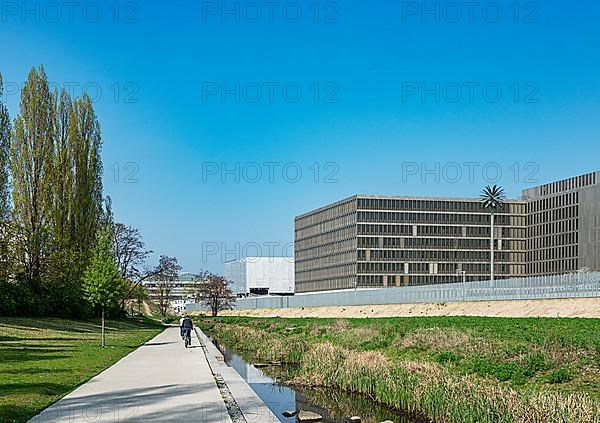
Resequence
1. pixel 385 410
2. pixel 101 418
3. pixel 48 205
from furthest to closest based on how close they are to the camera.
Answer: pixel 48 205
pixel 385 410
pixel 101 418

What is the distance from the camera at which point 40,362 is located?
73.6ft

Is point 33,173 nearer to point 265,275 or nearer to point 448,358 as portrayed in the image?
point 448,358

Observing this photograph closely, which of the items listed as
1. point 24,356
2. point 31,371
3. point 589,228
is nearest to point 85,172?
point 24,356

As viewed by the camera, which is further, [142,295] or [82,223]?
[142,295]

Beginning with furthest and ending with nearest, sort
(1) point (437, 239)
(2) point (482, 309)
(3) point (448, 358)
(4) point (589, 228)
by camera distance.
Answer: (1) point (437, 239) → (4) point (589, 228) → (2) point (482, 309) → (3) point (448, 358)

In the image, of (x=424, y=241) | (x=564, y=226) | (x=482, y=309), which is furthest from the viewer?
(x=424, y=241)

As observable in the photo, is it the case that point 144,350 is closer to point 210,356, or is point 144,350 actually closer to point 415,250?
point 210,356

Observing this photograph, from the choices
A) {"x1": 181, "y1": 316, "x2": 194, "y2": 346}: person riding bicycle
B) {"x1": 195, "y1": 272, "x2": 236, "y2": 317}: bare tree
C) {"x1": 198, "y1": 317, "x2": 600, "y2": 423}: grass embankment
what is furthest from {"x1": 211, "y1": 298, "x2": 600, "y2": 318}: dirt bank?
{"x1": 181, "y1": 316, "x2": 194, "y2": 346}: person riding bicycle

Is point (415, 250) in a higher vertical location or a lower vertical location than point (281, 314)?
higher

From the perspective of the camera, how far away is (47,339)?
34.7 m

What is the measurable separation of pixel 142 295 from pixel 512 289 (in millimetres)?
36716

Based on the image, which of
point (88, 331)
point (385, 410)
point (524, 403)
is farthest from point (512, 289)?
point (524, 403)

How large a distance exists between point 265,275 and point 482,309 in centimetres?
11208

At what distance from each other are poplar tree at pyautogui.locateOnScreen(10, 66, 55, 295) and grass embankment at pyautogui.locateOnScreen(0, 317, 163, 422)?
6297 millimetres
